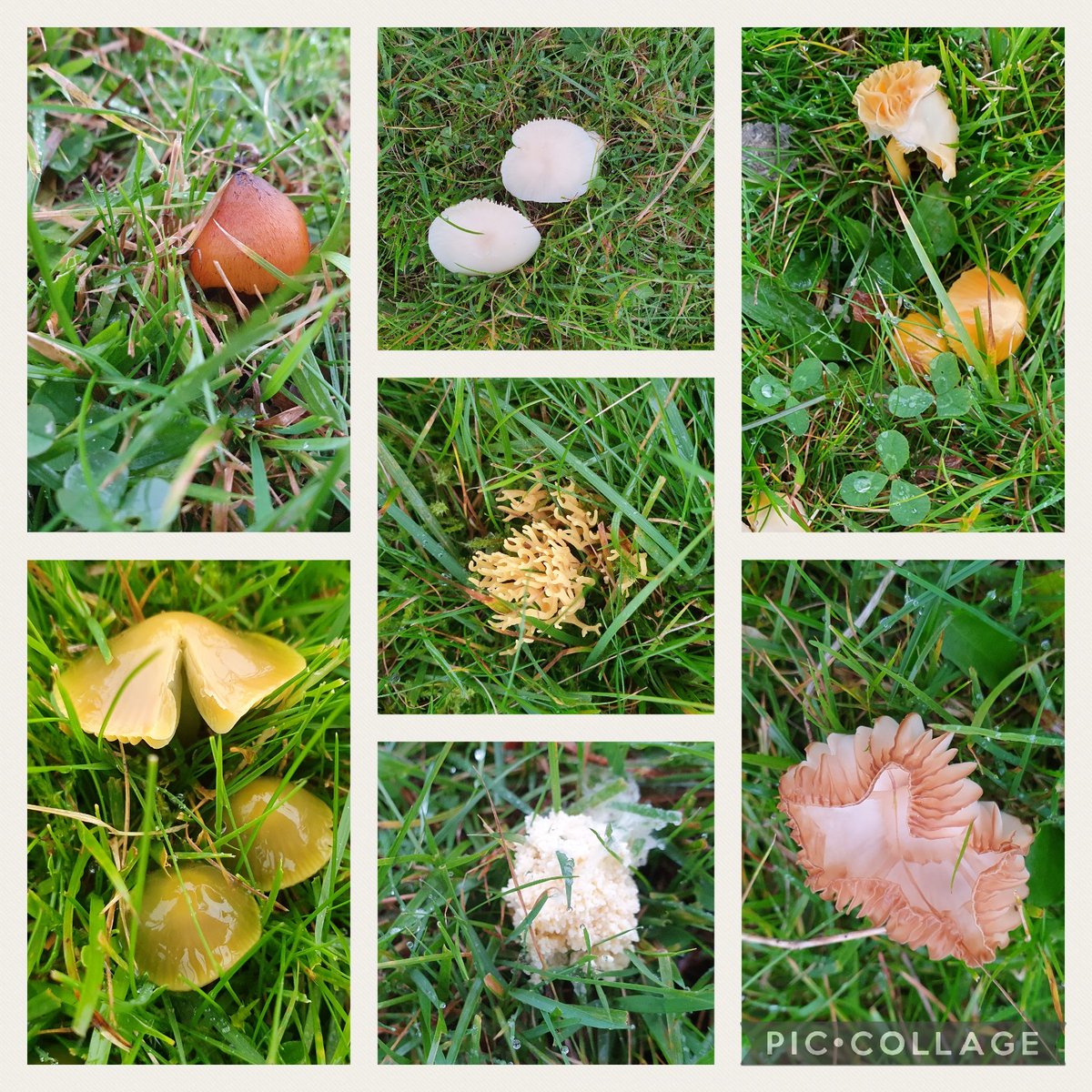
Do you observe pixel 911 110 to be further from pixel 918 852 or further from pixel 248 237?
pixel 918 852

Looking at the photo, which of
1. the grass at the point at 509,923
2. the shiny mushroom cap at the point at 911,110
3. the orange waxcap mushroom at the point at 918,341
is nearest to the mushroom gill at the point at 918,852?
the grass at the point at 509,923

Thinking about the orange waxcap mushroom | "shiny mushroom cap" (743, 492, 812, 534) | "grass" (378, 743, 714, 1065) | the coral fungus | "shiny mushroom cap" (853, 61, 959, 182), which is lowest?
"grass" (378, 743, 714, 1065)

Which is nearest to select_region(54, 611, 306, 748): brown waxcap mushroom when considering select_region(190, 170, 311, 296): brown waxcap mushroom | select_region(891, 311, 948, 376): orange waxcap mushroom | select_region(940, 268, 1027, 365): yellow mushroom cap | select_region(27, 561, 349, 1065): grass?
select_region(27, 561, 349, 1065): grass

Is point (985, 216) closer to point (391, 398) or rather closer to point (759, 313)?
point (759, 313)

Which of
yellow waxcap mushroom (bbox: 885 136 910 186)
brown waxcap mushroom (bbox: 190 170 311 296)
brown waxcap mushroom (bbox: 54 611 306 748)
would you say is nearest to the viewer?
brown waxcap mushroom (bbox: 54 611 306 748)

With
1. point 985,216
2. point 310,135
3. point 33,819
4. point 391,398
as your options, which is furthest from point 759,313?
point 33,819

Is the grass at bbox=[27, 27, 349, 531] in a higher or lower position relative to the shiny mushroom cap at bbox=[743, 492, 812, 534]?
higher

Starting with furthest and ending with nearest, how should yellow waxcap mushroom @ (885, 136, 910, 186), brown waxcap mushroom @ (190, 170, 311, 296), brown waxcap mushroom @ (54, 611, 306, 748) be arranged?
yellow waxcap mushroom @ (885, 136, 910, 186), brown waxcap mushroom @ (190, 170, 311, 296), brown waxcap mushroom @ (54, 611, 306, 748)

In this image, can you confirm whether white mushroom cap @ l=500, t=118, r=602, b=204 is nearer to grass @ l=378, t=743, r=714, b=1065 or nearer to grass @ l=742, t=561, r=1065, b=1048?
grass @ l=742, t=561, r=1065, b=1048
